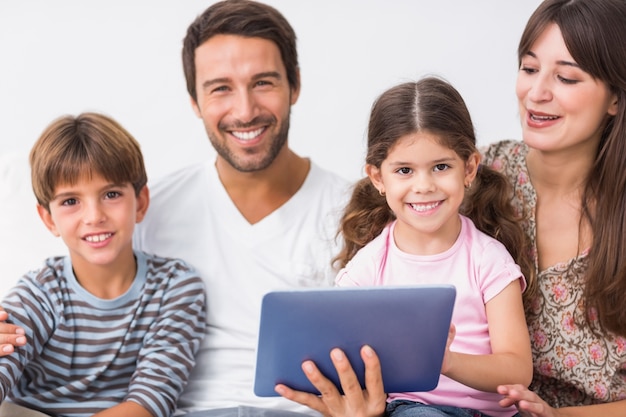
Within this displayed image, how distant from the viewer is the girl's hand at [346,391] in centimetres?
202

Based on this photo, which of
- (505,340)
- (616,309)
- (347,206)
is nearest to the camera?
(505,340)

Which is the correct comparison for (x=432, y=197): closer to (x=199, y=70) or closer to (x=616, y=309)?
(x=616, y=309)

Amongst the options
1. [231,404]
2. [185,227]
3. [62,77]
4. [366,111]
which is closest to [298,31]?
[366,111]

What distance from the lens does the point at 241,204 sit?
2820 mm

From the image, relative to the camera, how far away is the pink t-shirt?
222 cm

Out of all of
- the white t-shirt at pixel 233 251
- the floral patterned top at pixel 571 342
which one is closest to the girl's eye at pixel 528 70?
the floral patterned top at pixel 571 342

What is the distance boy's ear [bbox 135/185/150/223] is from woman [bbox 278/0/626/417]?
3.22 ft

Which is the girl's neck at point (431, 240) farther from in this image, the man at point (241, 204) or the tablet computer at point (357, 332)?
the man at point (241, 204)

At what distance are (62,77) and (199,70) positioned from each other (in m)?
1.25

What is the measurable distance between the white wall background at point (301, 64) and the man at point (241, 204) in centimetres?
79

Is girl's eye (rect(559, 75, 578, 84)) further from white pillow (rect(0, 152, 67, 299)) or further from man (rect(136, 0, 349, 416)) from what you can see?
white pillow (rect(0, 152, 67, 299))

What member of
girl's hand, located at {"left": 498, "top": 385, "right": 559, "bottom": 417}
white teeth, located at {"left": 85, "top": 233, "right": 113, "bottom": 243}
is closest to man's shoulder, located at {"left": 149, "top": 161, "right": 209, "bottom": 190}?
white teeth, located at {"left": 85, "top": 233, "right": 113, "bottom": 243}

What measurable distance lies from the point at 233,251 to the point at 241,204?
14cm

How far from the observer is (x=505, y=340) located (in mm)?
2162
